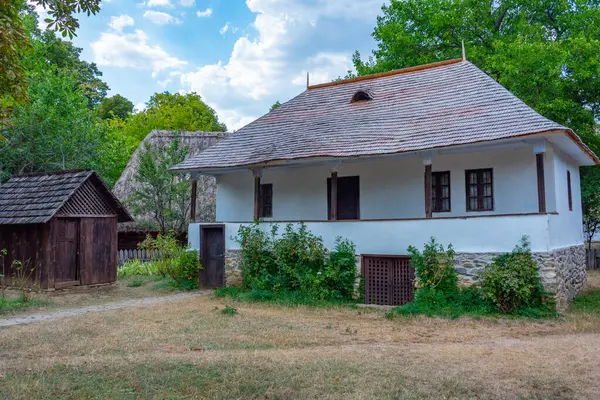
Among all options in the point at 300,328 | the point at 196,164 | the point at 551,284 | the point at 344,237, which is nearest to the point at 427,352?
the point at 300,328

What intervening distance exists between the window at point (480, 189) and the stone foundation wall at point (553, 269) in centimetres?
220

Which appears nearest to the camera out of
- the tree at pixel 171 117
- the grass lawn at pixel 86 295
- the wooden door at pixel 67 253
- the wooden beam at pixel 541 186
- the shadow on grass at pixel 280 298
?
the wooden beam at pixel 541 186

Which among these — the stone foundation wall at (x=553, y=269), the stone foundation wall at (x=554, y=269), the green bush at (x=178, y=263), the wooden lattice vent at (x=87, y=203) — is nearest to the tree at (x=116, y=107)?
the wooden lattice vent at (x=87, y=203)

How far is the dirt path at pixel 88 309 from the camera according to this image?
399 inches

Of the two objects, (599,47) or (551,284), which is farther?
(599,47)

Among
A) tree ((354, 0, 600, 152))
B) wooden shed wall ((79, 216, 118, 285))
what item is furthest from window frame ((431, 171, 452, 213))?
wooden shed wall ((79, 216, 118, 285))

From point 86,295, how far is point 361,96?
10549 mm

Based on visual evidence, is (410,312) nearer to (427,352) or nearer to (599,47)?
(427,352)

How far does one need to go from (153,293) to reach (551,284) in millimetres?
10435

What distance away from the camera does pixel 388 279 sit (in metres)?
12.5

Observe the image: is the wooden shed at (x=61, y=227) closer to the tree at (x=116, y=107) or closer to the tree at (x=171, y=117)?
the tree at (x=171, y=117)

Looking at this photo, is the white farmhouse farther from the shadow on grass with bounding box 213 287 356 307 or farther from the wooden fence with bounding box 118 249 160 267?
the wooden fence with bounding box 118 249 160 267

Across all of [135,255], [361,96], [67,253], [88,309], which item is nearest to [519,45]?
[361,96]

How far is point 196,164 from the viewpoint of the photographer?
15.7 meters
